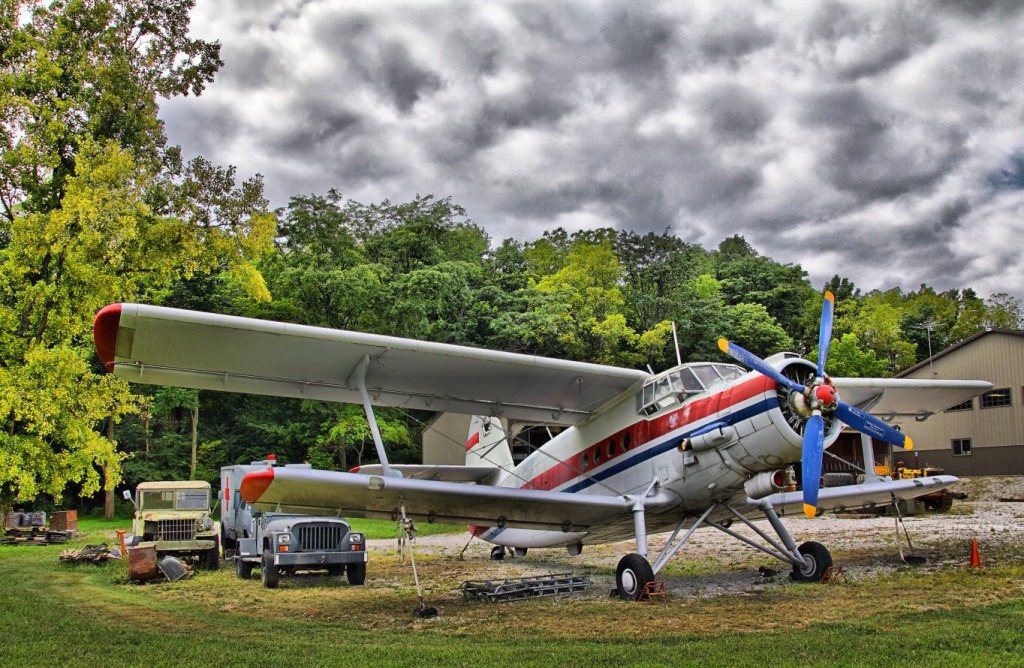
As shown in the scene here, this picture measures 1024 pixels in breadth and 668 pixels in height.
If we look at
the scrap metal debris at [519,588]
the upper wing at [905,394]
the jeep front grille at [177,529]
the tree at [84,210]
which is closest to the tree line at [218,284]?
the tree at [84,210]

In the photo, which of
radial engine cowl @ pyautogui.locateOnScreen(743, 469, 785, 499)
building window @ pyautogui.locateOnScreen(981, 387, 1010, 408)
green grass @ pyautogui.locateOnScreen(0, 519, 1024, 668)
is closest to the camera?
green grass @ pyautogui.locateOnScreen(0, 519, 1024, 668)

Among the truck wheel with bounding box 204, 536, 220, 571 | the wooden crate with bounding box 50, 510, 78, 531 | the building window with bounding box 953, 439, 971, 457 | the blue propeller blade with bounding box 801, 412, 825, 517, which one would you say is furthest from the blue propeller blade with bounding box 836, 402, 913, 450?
the building window with bounding box 953, 439, 971, 457

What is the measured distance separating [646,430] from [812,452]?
9.45 feet

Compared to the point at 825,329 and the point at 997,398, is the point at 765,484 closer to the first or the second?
the point at 825,329

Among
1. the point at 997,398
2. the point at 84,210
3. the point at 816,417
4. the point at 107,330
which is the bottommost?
the point at 816,417

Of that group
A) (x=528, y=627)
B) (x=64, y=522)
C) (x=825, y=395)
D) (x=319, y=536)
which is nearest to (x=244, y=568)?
(x=319, y=536)

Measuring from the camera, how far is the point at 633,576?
1051 centimetres

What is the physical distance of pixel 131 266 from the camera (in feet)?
64.9

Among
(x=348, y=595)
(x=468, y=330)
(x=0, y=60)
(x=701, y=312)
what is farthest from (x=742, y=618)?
(x=701, y=312)

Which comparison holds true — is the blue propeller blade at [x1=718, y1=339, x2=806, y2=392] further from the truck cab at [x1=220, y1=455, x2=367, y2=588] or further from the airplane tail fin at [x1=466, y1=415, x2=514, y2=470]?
the airplane tail fin at [x1=466, y1=415, x2=514, y2=470]

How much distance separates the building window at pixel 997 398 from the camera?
3719 cm

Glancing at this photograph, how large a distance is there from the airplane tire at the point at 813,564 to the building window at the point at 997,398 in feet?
101

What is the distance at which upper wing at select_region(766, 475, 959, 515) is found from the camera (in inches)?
526

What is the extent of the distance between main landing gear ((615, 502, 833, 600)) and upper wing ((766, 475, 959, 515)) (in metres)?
0.80
